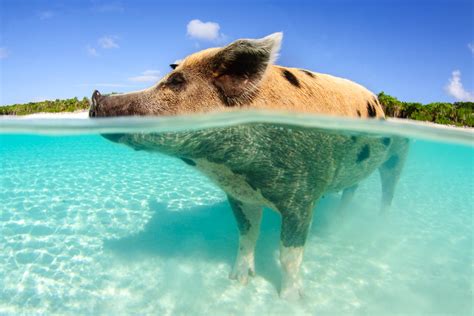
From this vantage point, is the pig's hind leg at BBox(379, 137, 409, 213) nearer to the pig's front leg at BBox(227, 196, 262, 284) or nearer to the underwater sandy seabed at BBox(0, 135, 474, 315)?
the underwater sandy seabed at BBox(0, 135, 474, 315)

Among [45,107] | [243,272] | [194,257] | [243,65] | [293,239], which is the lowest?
[194,257]

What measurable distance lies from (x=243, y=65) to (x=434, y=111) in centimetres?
2943

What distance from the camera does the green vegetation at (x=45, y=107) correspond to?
37619 millimetres

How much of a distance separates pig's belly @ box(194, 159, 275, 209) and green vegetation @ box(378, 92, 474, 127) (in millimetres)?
26949

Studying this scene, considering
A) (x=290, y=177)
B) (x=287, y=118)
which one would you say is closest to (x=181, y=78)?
(x=287, y=118)

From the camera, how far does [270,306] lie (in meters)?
5.40

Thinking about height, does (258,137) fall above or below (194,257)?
above

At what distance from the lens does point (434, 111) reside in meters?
27.9

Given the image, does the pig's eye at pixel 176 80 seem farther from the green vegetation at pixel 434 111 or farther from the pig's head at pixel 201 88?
the green vegetation at pixel 434 111

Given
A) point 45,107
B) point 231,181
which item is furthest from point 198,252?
point 45,107

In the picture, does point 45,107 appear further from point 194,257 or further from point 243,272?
point 243,272

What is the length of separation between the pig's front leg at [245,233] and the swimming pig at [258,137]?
16 millimetres

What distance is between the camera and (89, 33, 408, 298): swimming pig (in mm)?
3512

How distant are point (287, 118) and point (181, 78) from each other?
1363 millimetres
